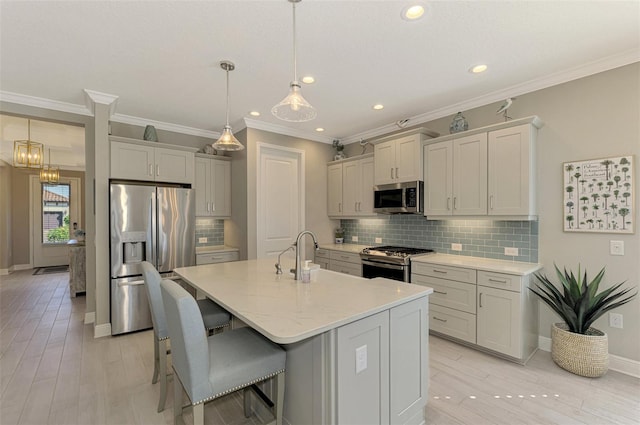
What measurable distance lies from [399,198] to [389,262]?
864 millimetres

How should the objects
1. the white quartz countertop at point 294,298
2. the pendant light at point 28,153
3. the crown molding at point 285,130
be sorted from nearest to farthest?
the white quartz countertop at point 294,298, the crown molding at point 285,130, the pendant light at point 28,153

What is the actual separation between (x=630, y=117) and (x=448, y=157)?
1.49m

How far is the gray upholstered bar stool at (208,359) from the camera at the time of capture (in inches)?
55.4

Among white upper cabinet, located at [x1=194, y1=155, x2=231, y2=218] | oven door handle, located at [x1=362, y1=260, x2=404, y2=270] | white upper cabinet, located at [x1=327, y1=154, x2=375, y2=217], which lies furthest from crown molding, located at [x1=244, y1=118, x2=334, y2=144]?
oven door handle, located at [x1=362, y1=260, x2=404, y2=270]

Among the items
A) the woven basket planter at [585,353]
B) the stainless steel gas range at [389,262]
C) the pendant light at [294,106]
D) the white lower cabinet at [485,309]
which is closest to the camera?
the pendant light at [294,106]

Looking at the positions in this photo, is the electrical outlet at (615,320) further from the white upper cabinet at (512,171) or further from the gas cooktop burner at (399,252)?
the gas cooktop burner at (399,252)

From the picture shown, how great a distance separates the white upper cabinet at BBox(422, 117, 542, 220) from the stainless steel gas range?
1.94 feet

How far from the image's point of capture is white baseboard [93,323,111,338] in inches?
133

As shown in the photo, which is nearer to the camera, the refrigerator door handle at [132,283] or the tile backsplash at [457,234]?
the tile backsplash at [457,234]

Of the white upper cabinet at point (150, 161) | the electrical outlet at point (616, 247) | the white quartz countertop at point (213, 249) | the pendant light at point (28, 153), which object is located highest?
the pendant light at point (28, 153)

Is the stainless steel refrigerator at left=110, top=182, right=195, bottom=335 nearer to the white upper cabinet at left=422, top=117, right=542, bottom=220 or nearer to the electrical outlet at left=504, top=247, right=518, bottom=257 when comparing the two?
the white upper cabinet at left=422, top=117, right=542, bottom=220

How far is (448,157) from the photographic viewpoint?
3.47 metres

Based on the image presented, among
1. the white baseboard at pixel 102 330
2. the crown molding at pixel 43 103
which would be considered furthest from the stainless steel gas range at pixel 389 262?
the crown molding at pixel 43 103

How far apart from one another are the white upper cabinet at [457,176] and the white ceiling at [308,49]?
1.89ft
